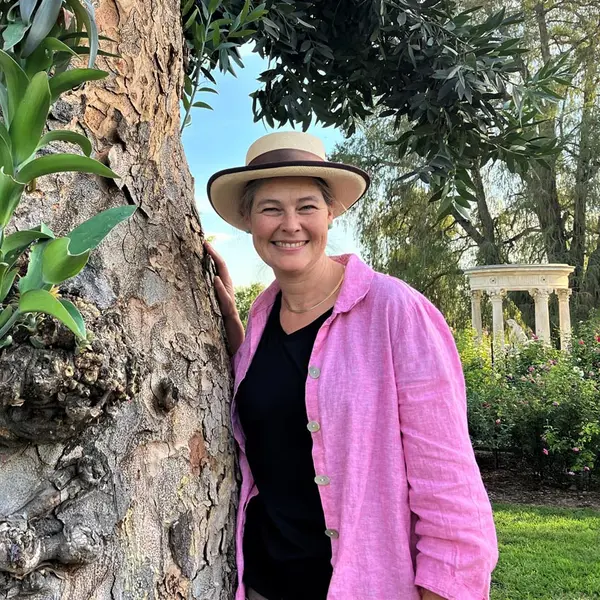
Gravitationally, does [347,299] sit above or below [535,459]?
above

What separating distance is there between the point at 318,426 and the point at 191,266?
1.68ft

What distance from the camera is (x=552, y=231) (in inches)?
591

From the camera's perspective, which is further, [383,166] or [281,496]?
[383,166]

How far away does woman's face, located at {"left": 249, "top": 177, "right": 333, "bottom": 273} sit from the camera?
5.50ft

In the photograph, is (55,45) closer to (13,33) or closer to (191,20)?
(13,33)

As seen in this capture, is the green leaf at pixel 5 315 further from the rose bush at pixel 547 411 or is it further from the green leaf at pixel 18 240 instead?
the rose bush at pixel 547 411

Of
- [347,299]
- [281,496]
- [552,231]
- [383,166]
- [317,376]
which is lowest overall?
[281,496]

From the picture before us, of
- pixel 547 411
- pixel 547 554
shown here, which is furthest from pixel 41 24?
pixel 547 411

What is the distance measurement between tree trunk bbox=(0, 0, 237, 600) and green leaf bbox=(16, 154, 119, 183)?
0.26m

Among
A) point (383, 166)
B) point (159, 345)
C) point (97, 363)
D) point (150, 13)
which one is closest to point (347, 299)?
point (159, 345)

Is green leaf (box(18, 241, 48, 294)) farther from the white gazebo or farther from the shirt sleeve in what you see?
the white gazebo

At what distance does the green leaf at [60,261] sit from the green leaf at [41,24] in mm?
374

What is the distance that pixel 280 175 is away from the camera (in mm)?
1659

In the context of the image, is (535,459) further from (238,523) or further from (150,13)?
(150,13)
